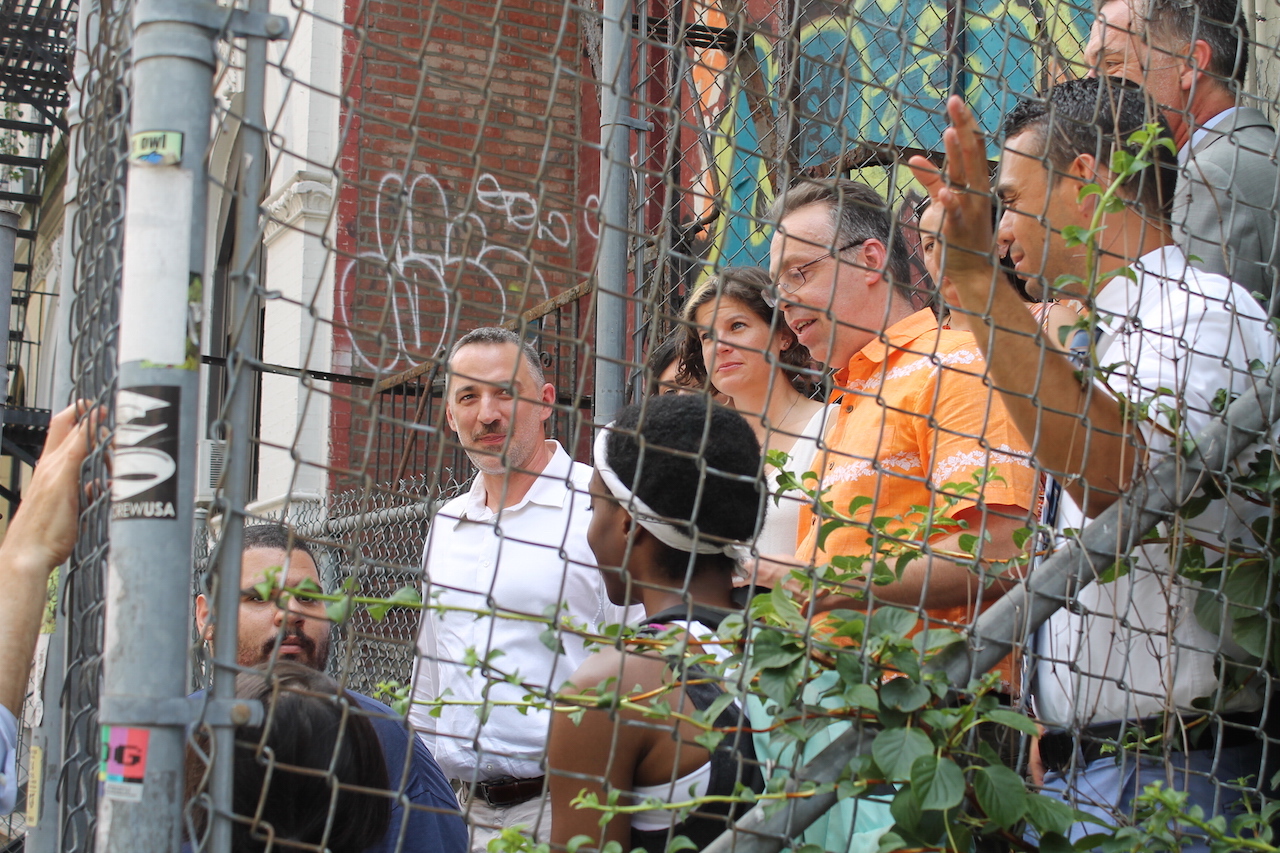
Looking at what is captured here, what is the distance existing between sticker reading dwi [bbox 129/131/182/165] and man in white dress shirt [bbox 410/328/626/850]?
1529 millimetres

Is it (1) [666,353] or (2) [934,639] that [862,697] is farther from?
(1) [666,353]

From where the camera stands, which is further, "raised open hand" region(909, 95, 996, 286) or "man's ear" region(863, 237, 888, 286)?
"man's ear" region(863, 237, 888, 286)

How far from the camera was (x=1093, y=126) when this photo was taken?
2.08 meters

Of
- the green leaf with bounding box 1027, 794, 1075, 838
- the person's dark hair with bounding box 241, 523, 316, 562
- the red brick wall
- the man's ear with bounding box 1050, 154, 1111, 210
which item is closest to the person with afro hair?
the green leaf with bounding box 1027, 794, 1075, 838

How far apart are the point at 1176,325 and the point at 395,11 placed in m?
7.70

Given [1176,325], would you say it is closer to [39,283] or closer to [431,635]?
[431,635]

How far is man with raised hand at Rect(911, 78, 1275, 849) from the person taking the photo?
6.13 ft

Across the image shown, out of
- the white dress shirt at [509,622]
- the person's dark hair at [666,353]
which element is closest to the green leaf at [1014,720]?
the white dress shirt at [509,622]

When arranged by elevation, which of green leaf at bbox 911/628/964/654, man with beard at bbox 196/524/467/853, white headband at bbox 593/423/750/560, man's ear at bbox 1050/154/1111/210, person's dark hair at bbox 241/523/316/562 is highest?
man's ear at bbox 1050/154/1111/210

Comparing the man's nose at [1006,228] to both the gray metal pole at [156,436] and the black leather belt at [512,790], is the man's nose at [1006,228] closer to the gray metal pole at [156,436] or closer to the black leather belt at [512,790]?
the gray metal pole at [156,436]

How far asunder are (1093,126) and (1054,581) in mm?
783

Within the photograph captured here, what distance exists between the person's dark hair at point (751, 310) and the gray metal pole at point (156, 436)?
179 centimetres

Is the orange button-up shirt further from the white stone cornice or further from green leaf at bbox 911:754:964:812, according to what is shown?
the white stone cornice

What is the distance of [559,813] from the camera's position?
192 centimetres
